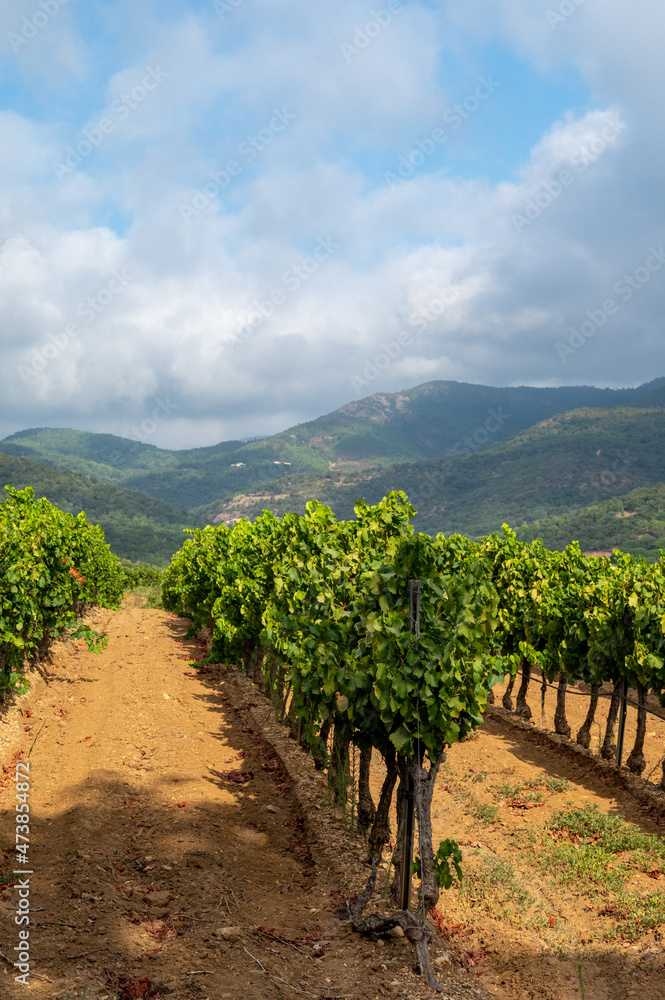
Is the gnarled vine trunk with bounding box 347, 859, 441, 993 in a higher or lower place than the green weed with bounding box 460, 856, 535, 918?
higher

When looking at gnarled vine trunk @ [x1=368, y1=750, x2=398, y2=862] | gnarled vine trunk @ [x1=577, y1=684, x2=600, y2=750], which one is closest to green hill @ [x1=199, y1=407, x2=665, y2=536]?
gnarled vine trunk @ [x1=577, y1=684, x2=600, y2=750]

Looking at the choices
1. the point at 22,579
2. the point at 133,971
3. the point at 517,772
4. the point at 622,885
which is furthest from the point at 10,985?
the point at 517,772

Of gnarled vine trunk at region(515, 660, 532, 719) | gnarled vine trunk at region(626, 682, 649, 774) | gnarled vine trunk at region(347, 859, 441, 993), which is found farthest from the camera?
gnarled vine trunk at region(515, 660, 532, 719)

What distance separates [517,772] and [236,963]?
9.69 meters

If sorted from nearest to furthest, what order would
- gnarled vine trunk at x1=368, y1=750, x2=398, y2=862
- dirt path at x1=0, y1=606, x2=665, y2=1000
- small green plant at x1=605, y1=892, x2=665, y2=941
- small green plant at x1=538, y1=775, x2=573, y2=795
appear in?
dirt path at x1=0, y1=606, x2=665, y2=1000 < small green plant at x1=605, y1=892, x2=665, y2=941 < gnarled vine trunk at x1=368, y1=750, x2=398, y2=862 < small green plant at x1=538, y1=775, x2=573, y2=795

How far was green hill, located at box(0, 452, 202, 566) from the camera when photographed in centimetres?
12241

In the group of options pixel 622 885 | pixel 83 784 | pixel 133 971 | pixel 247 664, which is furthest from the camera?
pixel 247 664

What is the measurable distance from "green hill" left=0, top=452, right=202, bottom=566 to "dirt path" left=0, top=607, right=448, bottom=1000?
4040 inches

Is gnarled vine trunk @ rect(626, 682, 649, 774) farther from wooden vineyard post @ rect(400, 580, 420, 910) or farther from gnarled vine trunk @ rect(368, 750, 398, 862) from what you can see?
wooden vineyard post @ rect(400, 580, 420, 910)

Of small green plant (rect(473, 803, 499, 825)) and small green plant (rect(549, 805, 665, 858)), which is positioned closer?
small green plant (rect(549, 805, 665, 858))

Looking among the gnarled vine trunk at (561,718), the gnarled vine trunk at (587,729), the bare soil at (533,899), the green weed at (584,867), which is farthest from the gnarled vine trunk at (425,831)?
the gnarled vine trunk at (561,718)

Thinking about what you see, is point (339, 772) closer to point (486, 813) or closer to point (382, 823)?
point (382, 823)

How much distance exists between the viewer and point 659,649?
12148mm

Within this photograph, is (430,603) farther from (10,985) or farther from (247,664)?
(247,664)
